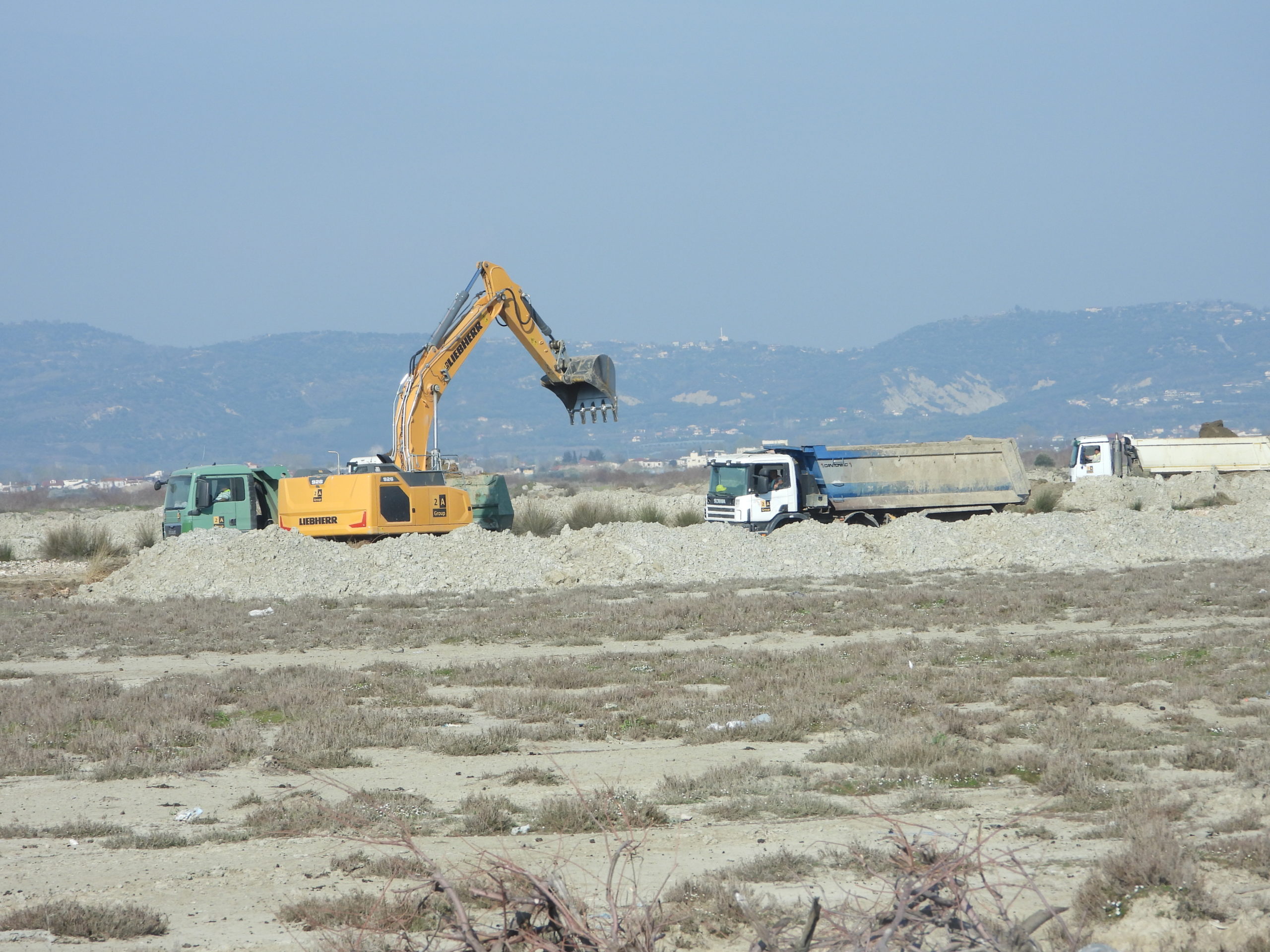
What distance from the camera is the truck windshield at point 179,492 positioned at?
28828 millimetres

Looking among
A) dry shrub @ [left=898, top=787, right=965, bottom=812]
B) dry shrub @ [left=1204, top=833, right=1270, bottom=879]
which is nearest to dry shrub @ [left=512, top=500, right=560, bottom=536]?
dry shrub @ [left=898, top=787, right=965, bottom=812]

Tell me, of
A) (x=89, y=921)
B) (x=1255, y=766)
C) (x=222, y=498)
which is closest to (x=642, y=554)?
(x=222, y=498)

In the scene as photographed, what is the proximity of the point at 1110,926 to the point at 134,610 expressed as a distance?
19790 millimetres

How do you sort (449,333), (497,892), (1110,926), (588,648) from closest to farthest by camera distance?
(497,892)
(1110,926)
(588,648)
(449,333)

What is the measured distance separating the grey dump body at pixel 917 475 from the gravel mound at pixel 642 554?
6.53ft

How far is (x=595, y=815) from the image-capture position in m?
7.77

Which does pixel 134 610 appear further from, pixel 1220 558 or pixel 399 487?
pixel 1220 558

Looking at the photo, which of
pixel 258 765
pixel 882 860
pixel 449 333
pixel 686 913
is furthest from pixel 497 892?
pixel 449 333

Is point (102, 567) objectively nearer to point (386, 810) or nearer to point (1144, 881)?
point (386, 810)

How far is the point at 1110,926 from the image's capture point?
223 inches

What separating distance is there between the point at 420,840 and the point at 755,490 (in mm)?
23353

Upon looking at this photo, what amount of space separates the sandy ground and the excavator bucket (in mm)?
18761

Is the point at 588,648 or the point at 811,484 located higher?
the point at 811,484

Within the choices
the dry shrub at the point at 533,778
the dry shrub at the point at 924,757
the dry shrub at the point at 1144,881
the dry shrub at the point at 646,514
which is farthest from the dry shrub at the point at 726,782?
the dry shrub at the point at 646,514
